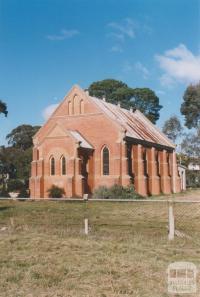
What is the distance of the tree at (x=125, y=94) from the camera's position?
83.9 metres

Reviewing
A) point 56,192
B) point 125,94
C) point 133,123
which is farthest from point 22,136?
point 56,192

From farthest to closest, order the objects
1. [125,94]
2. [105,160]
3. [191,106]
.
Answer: [125,94]
[191,106]
[105,160]

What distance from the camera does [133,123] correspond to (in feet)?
172

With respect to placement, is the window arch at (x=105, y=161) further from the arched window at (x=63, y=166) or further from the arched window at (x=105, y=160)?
the arched window at (x=63, y=166)

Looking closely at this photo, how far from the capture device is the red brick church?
42.2m

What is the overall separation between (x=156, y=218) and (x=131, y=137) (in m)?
25.5

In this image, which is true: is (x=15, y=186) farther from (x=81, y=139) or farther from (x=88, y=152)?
(x=88, y=152)

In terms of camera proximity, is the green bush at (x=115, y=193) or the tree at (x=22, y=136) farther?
the tree at (x=22, y=136)

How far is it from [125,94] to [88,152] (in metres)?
42.0

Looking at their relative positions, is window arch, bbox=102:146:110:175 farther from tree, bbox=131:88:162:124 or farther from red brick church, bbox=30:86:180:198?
tree, bbox=131:88:162:124

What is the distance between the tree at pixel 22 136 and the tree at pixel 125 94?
17.0m

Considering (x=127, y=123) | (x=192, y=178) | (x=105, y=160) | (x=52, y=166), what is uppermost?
(x=127, y=123)

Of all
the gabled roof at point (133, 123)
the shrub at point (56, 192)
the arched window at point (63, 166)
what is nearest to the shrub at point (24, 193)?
the shrub at point (56, 192)

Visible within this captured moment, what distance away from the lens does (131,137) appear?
45.0m
